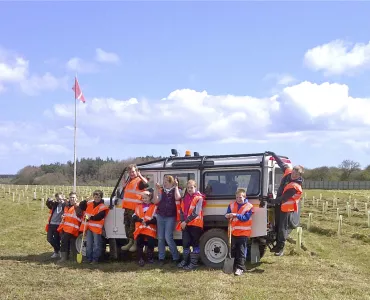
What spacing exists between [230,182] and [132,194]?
6.81 ft

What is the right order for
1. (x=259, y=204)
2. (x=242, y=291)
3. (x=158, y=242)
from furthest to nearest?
(x=158, y=242) → (x=259, y=204) → (x=242, y=291)

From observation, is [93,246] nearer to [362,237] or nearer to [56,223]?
[56,223]

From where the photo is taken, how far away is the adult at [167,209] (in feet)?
33.5

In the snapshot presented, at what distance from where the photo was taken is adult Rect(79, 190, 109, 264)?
10.8 metres

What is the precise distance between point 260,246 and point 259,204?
135cm

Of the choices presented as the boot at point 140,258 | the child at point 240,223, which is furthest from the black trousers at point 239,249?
the boot at point 140,258

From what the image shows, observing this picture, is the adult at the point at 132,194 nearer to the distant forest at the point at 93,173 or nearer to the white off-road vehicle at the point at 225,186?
the white off-road vehicle at the point at 225,186

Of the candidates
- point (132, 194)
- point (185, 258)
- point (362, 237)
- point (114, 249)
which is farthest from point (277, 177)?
point (362, 237)

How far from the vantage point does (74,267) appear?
10.3m

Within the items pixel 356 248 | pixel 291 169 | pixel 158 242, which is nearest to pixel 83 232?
pixel 158 242

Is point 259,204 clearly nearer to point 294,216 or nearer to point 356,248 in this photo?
point 294,216

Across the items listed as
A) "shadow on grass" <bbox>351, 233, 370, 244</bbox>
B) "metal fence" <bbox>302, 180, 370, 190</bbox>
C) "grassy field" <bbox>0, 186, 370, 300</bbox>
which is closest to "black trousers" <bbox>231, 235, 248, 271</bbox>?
"grassy field" <bbox>0, 186, 370, 300</bbox>

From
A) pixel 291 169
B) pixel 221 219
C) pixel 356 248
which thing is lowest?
pixel 356 248

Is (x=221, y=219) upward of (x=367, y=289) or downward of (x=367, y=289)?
upward
